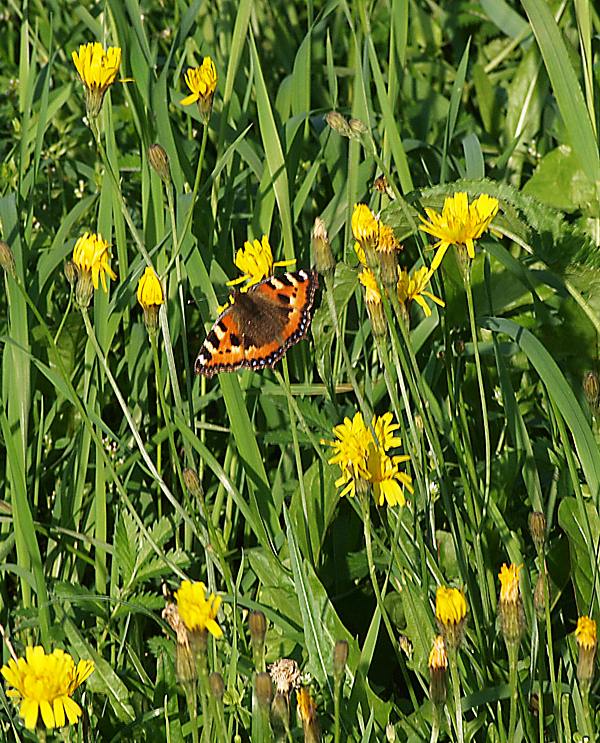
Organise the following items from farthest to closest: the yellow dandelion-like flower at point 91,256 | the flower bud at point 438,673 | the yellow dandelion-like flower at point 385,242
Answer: the yellow dandelion-like flower at point 91,256 < the yellow dandelion-like flower at point 385,242 < the flower bud at point 438,673

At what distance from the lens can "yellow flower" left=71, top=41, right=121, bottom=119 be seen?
7.18 feet

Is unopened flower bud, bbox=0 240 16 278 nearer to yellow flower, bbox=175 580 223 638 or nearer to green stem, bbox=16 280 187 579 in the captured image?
green stem, bbox=16 280 187 579

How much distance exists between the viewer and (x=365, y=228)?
1849 millimetres

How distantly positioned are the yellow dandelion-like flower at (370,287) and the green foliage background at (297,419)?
0.08m

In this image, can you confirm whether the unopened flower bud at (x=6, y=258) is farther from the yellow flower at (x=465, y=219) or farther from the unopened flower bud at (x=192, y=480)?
the yellow flower at (x=465, y=219)

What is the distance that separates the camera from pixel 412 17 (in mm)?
3645

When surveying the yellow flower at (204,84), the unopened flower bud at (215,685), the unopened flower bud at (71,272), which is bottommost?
the unopened flower bud at (215,685)

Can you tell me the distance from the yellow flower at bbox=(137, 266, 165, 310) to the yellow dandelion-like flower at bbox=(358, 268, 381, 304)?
0.40 meters

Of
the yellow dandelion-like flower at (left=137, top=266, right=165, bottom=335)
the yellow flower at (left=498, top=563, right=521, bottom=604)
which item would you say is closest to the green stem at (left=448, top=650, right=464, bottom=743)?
the yellow flower at (left=498, top=563, right=521, bottom=604)

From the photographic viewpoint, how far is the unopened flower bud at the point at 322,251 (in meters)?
1.87

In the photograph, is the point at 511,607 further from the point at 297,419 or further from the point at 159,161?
the point at 159,161

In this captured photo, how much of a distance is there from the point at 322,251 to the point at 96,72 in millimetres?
707

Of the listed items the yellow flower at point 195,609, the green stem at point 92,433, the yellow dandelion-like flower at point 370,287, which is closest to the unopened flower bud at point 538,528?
the yellow dandelion-like flower at point 370,287

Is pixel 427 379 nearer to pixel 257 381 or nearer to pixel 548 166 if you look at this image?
pixel 257 381
